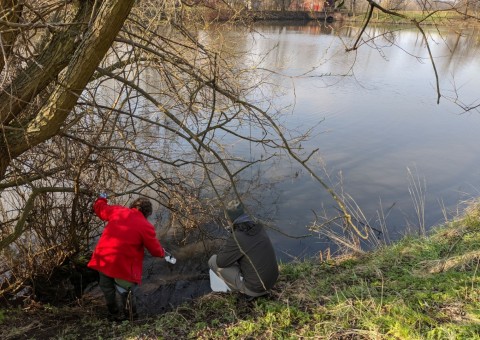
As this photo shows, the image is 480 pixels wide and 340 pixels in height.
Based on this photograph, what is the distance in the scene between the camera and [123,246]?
3684 mm

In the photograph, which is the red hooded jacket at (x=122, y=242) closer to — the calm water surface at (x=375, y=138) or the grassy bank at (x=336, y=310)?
the grassy bank at (x=336, y=310)

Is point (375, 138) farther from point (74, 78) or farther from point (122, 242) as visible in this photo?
point (74, 78)

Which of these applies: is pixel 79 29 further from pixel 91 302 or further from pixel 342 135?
pixel 342 135

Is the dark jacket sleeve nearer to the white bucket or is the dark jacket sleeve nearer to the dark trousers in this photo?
the white bucket

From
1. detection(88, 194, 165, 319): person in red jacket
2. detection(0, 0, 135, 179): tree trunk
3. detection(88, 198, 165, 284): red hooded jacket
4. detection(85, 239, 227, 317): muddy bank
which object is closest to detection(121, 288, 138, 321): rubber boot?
detection(88, 194, 165, 319): person in red jacket

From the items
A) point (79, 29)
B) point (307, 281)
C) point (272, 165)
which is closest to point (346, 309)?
point (307, 281)

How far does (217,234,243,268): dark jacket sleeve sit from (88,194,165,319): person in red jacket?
609 mm

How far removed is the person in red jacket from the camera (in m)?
3.67

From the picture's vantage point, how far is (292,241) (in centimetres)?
595

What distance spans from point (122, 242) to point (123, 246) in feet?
0.15

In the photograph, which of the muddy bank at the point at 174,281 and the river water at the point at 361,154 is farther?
the river water at the point at 361,154

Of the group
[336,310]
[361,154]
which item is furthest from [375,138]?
[336,310]

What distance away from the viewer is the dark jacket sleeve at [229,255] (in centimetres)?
371

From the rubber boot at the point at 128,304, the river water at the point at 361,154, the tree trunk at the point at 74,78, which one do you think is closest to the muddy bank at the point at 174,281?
the river water at the point at 361,154
